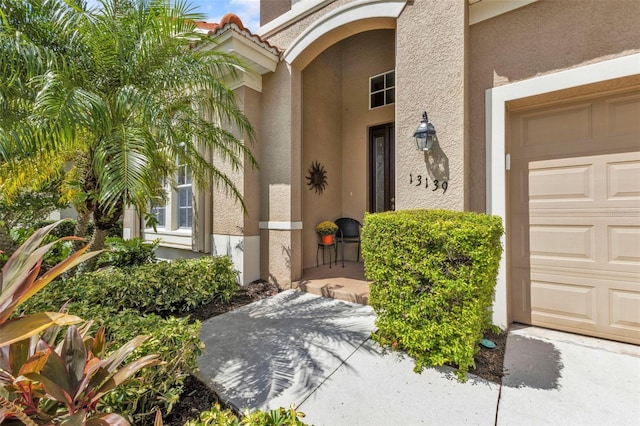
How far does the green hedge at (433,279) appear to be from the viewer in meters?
2.81

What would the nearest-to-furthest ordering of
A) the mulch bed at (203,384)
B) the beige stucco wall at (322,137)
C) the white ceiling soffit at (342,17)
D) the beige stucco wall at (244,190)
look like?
the mulch bed at (203,384), the white ceiling soffit at (342,17), the beige stucco wall at (244,190), the beige stucco wall at (322,137)

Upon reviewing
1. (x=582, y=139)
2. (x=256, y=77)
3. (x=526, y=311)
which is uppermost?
(x=256, y=77)

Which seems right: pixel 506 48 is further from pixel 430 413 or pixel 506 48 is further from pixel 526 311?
pixel 430 413

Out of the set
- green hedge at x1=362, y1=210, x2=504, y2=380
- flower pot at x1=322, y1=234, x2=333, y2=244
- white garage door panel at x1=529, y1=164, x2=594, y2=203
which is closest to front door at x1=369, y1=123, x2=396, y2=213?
flower pot at x1=322, y1=234, x2=333, y2=244

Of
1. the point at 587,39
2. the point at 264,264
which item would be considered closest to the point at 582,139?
the point at 587,39

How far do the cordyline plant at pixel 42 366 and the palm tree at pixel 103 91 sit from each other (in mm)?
1855

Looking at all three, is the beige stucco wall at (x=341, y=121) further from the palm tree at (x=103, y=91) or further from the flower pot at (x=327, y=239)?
the palm tree at (x=103, y=91)

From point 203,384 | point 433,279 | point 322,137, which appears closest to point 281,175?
point 322,137

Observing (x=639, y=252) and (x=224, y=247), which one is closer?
(x=639, y=252)

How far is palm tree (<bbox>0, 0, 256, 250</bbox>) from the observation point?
3.03 meters

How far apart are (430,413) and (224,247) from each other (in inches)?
193

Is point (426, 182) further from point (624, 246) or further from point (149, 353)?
point (149, 353)

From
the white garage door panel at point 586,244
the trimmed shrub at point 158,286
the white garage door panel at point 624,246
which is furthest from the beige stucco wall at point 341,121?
the white garage door panel at point 624,246

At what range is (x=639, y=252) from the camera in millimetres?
3305
